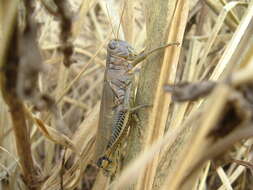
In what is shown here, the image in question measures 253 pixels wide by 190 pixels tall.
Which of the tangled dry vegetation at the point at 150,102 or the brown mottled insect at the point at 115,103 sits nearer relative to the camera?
the tangled dry vegetation at the point at 150,102

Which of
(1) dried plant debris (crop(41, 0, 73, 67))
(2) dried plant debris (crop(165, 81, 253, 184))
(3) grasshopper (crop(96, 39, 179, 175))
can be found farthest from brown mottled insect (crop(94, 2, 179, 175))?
(2) dried plant debris (crop(165, 81, 253, 184))

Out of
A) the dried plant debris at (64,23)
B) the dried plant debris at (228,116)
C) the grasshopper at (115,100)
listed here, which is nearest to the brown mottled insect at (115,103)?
the grasshopper at (115,100)

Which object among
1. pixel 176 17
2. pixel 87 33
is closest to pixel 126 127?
pixel 176 17

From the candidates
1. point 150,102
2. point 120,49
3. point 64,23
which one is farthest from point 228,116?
point 120,49

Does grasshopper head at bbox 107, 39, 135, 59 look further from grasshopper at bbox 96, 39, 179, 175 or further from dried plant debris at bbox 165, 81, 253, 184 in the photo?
dried plant debris at bbox 165, 81, 253, 184

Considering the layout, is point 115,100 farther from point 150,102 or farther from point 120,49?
point 150,102

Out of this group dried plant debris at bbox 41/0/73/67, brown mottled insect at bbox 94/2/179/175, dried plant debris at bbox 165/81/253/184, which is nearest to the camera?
dried plant debris at bbox 165/81/253/184

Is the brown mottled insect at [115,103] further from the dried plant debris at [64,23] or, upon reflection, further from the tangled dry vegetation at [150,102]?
the dried plant debris at [64,23]
